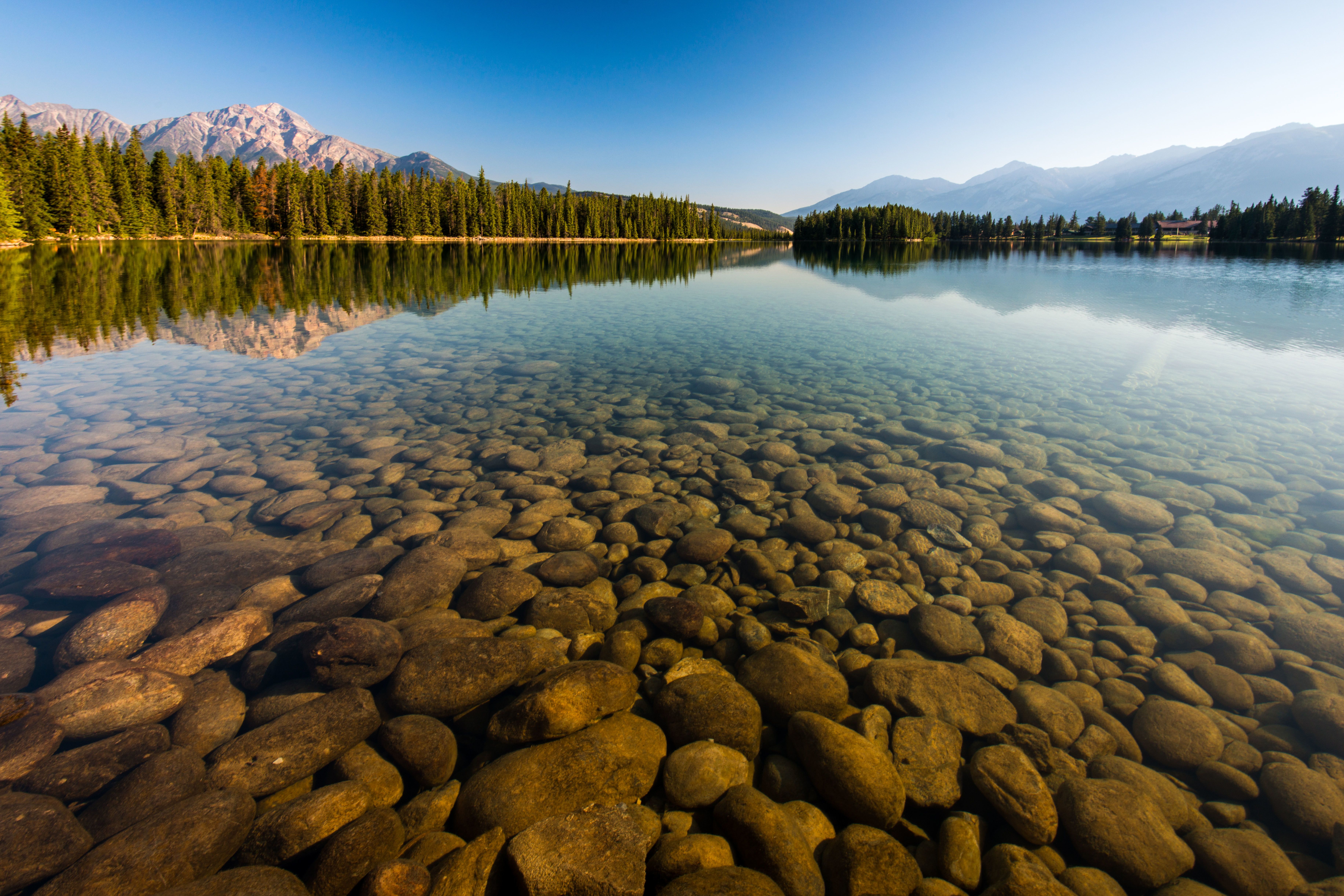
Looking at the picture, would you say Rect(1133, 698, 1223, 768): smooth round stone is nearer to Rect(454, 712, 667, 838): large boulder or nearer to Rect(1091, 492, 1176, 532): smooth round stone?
Rect(1091, 492, 1176, 532): smooth round stone

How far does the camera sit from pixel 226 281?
38062 mm

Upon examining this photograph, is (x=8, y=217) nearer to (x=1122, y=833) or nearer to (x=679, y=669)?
(x=679, y=669)

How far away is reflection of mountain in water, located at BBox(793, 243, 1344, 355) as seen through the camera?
27859 mm

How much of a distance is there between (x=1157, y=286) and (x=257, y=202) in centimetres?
13501

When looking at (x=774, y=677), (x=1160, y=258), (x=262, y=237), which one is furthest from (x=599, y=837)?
(x=262, y=237)

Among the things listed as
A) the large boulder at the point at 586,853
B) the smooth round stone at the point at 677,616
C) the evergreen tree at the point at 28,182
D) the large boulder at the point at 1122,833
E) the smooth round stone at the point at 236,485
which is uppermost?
the evergreen tree at the point at 28,182

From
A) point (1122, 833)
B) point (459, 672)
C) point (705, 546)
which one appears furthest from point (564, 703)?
point (1122, 833)

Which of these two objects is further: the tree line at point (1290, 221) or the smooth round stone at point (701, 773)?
the tree line at point (1290, 221)

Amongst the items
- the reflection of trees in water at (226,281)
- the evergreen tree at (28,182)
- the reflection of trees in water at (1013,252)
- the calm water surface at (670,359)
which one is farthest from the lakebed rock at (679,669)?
the evergreen tree at (28,182)

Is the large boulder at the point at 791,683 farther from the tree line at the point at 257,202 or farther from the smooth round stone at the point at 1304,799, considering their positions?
the tree line at the point at 257,202

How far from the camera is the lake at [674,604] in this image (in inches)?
166

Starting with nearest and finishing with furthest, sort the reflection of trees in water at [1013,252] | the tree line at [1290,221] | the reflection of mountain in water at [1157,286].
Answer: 1. the reflection of mountain in water at [1157,286]
2. the reflection of trees in water at [1013,252]
3. the tree line at [1290,221]

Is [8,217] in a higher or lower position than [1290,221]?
lower

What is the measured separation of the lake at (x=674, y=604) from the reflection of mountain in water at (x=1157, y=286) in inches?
537
